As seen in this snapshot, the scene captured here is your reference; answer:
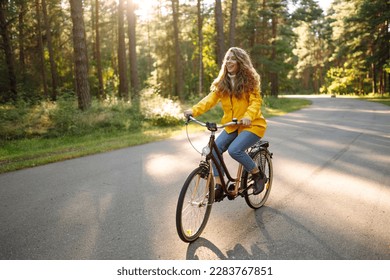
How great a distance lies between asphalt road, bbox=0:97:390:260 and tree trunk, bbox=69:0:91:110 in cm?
699

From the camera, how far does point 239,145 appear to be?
13.1 ft

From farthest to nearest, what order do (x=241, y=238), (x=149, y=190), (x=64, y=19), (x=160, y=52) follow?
1. (x=160, y=52)
2. (x=64, y=19)
3. (x=149, y=190)
4. (x=241, y=238)

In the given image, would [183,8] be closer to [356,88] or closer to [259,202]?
[259,202]

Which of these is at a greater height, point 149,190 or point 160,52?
point 160,52

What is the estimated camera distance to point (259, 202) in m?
4.77

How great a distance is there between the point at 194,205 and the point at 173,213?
0.88 meters

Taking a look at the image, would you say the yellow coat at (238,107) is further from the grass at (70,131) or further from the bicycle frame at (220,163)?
the grass at (70,131)

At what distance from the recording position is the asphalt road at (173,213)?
344 cm

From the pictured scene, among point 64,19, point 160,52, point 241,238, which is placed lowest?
point 241,238

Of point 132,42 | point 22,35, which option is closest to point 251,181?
point 132,42

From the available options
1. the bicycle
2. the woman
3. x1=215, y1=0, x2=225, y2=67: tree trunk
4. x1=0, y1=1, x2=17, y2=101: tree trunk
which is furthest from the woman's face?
x1=0, y1=1, x2=17, y2=101: tree trunk
